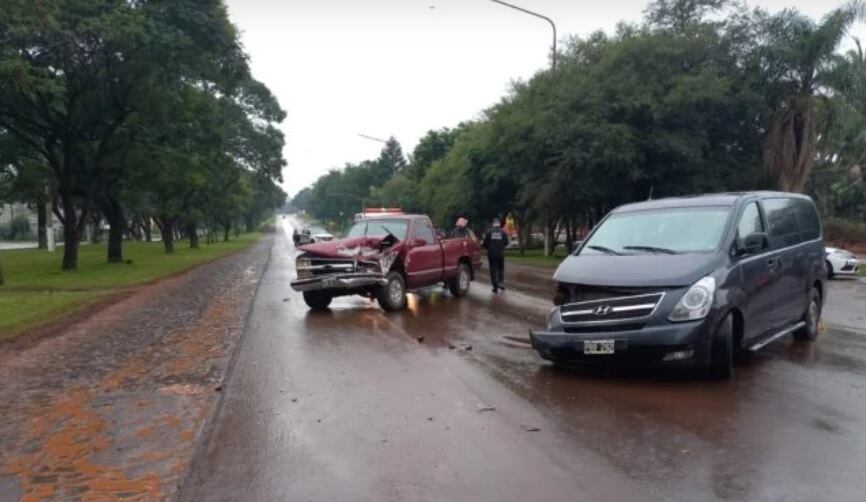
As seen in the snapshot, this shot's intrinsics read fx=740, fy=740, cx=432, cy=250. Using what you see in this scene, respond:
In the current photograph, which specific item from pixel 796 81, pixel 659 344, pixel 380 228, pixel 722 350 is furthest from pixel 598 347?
pixel 796 81

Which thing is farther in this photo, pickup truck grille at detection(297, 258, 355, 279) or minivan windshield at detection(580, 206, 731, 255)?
pickup truck grille at detection(297, 258, 355, 279)

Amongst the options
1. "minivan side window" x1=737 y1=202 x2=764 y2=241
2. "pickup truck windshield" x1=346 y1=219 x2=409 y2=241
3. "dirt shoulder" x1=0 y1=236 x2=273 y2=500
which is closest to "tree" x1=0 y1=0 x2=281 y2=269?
"pickup truck windshield" x1=346 y1=219 x2=409 y2=241

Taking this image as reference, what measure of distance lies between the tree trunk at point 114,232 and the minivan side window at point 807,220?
Answer: 99.2 ft

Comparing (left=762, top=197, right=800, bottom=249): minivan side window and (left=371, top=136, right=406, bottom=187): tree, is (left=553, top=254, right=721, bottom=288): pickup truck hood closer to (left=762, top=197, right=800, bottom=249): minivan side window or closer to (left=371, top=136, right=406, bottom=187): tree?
(left=762, top=197, right=800, bottom=249): minivan side window

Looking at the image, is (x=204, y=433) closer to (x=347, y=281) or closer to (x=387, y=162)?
(x=347, y=281)

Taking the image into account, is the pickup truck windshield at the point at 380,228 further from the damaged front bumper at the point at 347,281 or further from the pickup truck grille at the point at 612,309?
the pickup truck grille at the point at 612,309

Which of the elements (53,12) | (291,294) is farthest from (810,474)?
(53,12)

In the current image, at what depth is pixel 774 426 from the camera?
6000 mm

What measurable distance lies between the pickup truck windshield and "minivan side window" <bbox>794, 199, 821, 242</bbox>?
7.64 metres

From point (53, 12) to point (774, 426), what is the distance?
20956 millimetres

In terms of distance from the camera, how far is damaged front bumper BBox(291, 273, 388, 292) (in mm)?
14055

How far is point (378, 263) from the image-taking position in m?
14.2

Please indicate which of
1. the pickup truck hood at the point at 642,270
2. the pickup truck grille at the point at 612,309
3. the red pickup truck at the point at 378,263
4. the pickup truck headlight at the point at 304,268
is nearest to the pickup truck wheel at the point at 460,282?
the red pickup truck at the point at 378,263

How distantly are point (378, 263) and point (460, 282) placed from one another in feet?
11.8
